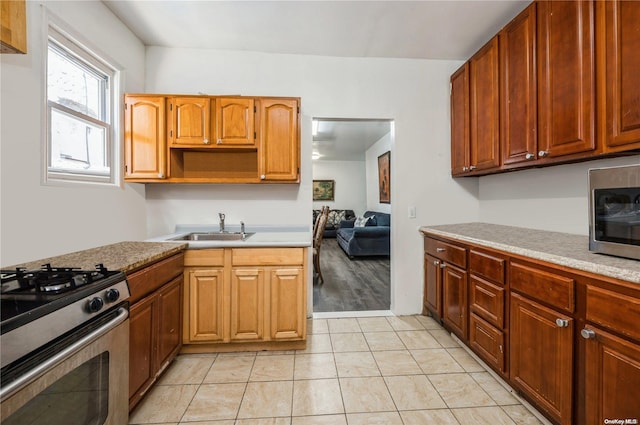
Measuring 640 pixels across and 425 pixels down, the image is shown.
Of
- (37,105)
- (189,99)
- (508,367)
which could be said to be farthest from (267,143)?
(508,367)

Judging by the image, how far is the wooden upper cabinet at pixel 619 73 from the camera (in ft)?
4.40

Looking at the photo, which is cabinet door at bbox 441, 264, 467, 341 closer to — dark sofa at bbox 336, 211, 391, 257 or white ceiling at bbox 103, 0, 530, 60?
white ceiling at bbox 103, 0, 530, 60

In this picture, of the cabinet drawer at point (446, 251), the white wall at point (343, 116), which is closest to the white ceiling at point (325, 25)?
the white wall at point (343, 116)

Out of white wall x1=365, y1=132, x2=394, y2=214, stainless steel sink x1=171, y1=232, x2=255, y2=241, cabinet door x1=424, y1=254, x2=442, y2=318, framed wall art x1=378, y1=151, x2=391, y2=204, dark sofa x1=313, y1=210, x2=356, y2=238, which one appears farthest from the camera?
dark sofa x1=313, y1=210, x2=356, y2=238

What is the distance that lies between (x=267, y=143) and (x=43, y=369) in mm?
2018

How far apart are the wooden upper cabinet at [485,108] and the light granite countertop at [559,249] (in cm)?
65

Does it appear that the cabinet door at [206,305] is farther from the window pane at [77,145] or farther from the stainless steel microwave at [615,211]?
the stainless steel microwave at [615,211]

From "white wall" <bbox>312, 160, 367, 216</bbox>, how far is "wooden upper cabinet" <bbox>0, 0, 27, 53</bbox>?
7754 mm

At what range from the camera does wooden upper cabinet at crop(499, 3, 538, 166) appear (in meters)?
1.90

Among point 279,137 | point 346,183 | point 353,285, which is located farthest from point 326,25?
point 346,183

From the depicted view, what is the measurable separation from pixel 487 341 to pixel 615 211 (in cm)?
108

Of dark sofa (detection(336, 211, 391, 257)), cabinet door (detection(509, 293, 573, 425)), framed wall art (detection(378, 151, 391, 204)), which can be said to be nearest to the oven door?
cabinet door (detection(509, 293, 573, 425))

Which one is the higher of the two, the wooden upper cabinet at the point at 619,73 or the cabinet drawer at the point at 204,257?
the wooden upper cabinet at the point at 619,73

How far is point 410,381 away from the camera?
1.86 m
